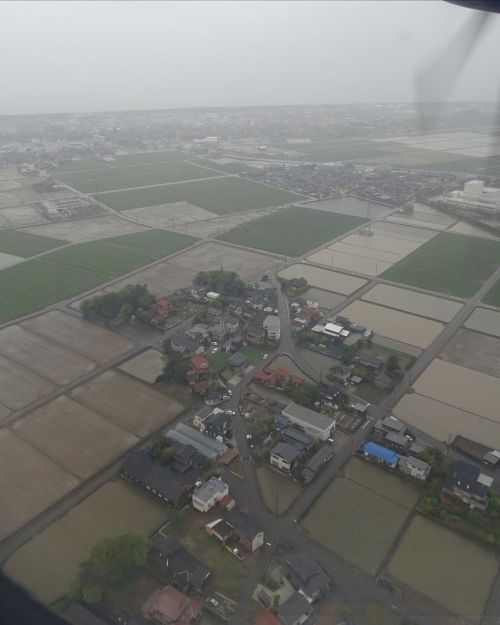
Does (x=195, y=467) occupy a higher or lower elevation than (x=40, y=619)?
lower

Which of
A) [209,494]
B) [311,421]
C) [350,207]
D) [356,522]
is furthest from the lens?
[350,207]

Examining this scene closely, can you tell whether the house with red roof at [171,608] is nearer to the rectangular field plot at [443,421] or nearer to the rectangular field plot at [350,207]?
the rectangular field plot at [443,421]

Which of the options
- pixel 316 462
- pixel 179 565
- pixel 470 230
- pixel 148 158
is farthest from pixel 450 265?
pixel 148 158

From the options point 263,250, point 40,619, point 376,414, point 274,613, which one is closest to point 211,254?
point 263,250

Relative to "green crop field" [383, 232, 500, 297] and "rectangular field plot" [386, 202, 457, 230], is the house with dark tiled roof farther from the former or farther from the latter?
"rectangular field plot" [386, 202, 457, 230]

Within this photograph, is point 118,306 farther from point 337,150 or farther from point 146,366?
point 337,150

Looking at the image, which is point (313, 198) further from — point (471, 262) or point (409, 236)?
point (471, 262)
